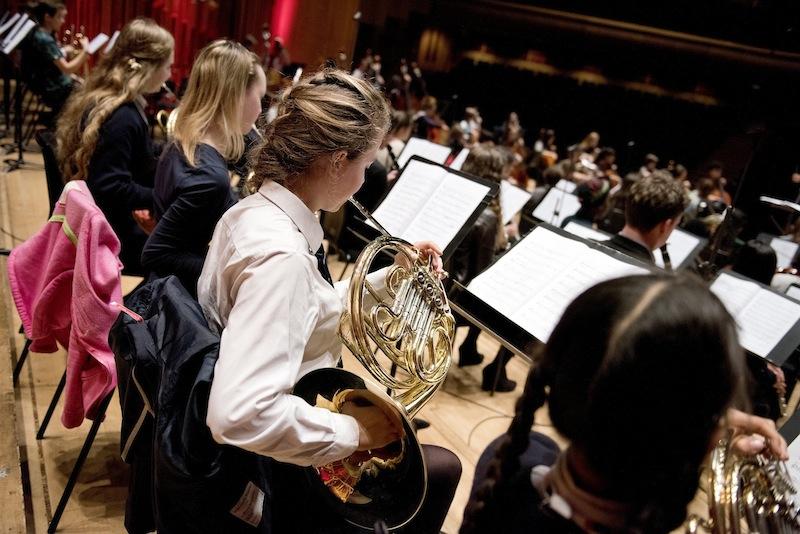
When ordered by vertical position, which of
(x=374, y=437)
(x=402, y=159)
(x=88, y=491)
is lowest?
(x=88, y=491)

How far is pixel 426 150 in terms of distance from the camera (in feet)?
14.1

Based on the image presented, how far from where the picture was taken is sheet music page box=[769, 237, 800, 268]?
4.61m

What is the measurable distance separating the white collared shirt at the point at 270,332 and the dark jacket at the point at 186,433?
7cm

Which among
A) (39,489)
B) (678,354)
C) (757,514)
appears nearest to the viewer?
(678,354)

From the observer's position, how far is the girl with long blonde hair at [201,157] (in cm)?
185

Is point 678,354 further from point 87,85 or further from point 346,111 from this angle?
point 87,85

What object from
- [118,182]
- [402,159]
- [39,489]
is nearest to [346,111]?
[118,182]

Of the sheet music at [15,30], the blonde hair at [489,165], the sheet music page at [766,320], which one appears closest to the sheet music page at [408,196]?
the blonde hair at [489,165]

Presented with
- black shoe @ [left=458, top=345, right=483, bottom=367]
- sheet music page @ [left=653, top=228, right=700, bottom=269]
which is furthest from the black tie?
sheet music page @ [left=653, top=228, right=700, bottom=269]

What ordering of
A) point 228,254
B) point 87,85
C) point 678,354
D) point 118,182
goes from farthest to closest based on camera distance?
point 87,85
point 118,182
point 228,254
point 678,354

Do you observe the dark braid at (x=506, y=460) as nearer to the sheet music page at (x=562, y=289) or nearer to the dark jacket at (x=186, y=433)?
the dark jacket at (x=186, y=433)

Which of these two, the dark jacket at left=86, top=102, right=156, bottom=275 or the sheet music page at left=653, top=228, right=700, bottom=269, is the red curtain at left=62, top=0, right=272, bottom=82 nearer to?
the dark jacket at left=86, top=102, right=156, bottom=275

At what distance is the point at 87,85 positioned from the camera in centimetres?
244

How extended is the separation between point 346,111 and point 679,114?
13670 millimetres
